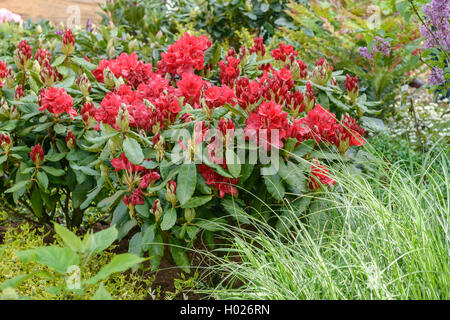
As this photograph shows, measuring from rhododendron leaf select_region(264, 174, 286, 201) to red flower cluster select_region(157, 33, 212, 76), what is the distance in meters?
0.85

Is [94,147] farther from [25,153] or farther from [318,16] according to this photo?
[318,16]

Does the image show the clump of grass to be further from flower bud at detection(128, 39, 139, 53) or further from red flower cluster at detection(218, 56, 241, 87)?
flower bud at detection(128, 39, 139, 53)

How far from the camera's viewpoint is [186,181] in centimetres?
186

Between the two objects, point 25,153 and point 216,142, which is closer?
point 216,142

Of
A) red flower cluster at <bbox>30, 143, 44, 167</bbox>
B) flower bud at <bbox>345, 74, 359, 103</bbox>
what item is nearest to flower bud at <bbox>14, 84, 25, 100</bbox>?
red flower cluster at <bbox>30, 143, 44, 167</bbox>

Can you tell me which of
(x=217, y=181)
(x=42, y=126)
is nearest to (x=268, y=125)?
(x=217, y=181)

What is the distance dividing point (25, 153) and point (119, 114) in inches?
27.9

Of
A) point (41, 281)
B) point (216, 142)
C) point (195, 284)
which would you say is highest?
point (216, 142)

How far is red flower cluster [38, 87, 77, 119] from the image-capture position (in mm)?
2131

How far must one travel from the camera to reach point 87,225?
2.91 meters

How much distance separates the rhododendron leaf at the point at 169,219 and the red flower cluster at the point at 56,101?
0.64m

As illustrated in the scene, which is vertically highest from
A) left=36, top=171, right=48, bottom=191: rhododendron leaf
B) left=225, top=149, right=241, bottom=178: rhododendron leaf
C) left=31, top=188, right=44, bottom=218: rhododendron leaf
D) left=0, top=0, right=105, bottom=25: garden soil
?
left=225, top=149, right=241, bottom=178: rhododendron leaf
